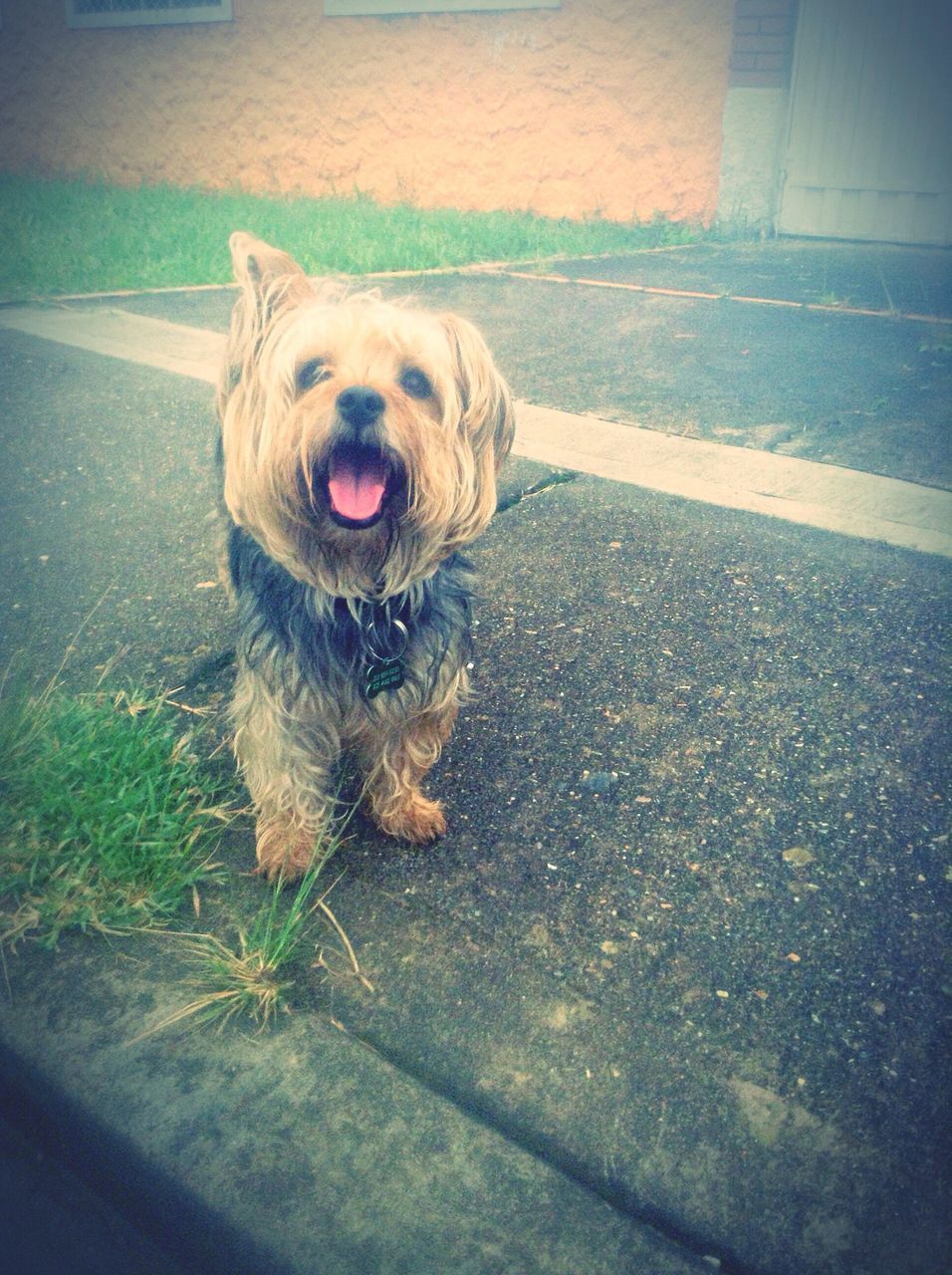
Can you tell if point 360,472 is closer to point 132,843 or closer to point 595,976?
point 132,843

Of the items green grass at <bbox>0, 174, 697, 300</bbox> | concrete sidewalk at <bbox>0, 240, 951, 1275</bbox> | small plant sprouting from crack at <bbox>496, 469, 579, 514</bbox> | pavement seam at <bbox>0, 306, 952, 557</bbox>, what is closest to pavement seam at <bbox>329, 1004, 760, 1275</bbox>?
concrete sidewalk at <bbox>0, 240, 951, 1275</bbox>

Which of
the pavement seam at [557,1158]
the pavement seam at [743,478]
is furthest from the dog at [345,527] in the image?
the pavement seam at [743,478]

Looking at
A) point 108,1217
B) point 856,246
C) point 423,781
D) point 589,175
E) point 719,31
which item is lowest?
point 108,1217

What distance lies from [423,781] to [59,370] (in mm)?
4744

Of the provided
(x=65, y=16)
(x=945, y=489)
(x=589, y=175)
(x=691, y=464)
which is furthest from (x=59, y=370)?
(x=65, y=16)

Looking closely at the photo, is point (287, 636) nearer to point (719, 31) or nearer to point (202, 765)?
point (202, 765)

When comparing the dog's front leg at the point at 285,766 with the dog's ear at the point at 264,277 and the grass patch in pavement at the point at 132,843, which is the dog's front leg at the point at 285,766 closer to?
the grass patch in pavement at the point at 132,843

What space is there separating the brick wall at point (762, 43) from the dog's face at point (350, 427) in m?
10.3

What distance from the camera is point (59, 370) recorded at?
6.12 m

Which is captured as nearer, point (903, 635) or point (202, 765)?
point (202, 765)

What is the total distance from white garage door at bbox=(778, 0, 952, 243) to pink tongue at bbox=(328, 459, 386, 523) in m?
10.3

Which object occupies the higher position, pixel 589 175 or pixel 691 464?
pixel 589 175

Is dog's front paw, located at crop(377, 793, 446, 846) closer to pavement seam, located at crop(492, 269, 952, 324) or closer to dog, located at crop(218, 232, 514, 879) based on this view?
dog, located at crop(218, 232, 514, 879)

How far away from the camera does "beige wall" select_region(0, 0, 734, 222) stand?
11062 millimetres
